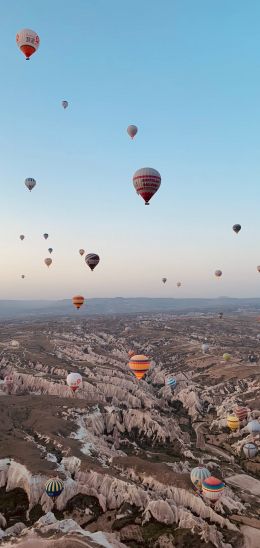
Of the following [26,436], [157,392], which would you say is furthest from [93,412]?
[157,392]

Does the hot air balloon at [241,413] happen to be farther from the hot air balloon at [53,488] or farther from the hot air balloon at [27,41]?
the hot air balloon at [27,41]

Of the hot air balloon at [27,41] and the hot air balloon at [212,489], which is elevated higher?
the hot air balloon at [27,41]

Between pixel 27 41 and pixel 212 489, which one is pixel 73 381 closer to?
pixel 212 489

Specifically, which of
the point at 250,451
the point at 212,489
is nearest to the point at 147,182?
the point at 212,489

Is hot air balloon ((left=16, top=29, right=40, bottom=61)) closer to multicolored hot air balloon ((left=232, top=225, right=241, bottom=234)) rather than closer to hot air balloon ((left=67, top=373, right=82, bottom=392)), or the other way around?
hot air balloon ((left=67, top=373, right=82, bottom=392))

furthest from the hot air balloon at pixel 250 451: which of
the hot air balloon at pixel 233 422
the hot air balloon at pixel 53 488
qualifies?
the hot air balloon at pixel 53 488
